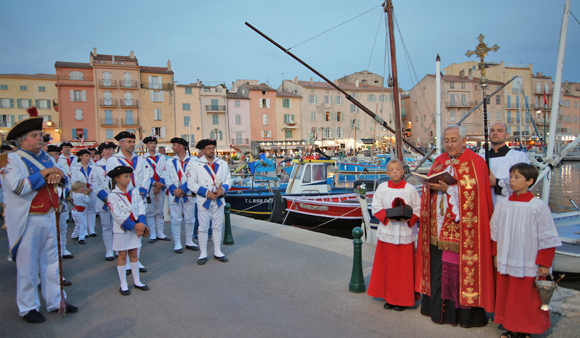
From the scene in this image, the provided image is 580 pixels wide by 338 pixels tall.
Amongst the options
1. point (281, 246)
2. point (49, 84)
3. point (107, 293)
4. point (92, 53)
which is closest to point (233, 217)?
point (281, 246)

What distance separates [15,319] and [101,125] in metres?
47.9

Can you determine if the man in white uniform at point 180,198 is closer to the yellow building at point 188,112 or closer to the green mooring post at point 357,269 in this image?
the green mooring post at point 357,269

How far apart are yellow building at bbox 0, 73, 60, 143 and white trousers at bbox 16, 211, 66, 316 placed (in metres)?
52.1

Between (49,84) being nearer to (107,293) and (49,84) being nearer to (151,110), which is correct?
(151,110)

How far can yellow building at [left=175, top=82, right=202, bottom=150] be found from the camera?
1987 inches

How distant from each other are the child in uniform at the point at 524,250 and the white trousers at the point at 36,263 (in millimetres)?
4700

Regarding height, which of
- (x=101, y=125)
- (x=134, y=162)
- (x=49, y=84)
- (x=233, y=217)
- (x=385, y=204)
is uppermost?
(x=49, y=84)

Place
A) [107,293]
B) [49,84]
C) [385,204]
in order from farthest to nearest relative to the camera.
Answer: [49,84]
[107,293]
[385,204]

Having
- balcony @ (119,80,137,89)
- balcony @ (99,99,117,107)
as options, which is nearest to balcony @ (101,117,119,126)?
balcony @ (99,99,117,107)

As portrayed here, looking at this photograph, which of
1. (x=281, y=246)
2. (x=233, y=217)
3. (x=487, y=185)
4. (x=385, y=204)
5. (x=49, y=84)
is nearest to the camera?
(x=487, y=185)

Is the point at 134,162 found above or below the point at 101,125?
below

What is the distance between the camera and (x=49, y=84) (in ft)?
171

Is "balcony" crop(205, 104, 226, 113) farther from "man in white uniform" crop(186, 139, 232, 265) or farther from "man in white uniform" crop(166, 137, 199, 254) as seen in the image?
"man in white uniform" crop(186, 139, 232, 265)

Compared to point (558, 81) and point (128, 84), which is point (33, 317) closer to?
point (558, 81)
